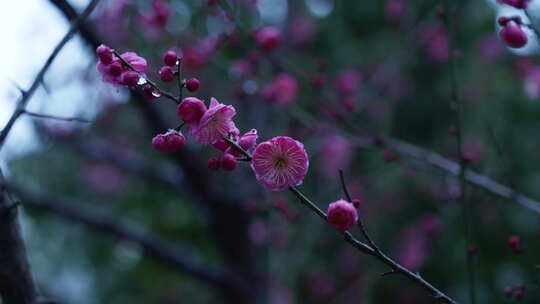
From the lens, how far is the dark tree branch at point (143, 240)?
2.98 metres

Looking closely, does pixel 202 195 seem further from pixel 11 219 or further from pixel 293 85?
pixel 11 219

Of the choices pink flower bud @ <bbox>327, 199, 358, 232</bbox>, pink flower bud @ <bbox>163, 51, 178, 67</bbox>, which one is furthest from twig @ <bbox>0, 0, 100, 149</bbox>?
pink flower bud @ <bbox>327, 199, 358, 232</bbox>

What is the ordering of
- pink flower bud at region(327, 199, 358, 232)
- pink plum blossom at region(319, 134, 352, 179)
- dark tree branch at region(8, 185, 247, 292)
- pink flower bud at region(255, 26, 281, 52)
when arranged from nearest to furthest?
pink flower bud at region(327, 199, 358, 232) → pink flower bud at region(255, 26, 281, 52) → dark tree branch at region(8, 185, 247, 292) → pink plum blossom at region(319, 134, 352, 179)

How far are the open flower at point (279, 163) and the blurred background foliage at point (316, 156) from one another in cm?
96

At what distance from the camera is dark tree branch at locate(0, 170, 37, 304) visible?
45.9 inches

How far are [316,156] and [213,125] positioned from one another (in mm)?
2756

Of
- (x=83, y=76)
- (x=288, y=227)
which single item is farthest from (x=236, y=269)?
(x=83, y=76)

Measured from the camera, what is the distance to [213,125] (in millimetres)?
1033

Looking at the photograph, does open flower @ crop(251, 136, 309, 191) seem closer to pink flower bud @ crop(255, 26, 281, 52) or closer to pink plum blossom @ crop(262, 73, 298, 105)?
pink flower bud @ crop(255, 26, 281, 52)

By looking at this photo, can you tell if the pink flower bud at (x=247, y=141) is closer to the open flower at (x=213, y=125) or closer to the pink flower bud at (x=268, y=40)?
the open flower at (x=213, y=125)

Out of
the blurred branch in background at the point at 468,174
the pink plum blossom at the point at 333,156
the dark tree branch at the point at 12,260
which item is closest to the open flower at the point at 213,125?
the dark tree branch at the point at 12,260

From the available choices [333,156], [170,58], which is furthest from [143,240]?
[170,58]

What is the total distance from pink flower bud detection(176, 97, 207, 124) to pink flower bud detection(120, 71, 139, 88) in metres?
0.11

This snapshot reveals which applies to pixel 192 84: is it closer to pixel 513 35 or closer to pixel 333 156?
pixel 513 35
